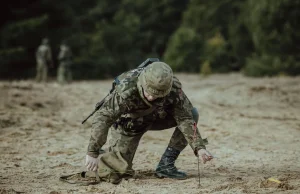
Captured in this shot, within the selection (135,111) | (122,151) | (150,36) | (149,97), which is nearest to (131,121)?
(135,111)

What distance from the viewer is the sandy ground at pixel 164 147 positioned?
4863mm

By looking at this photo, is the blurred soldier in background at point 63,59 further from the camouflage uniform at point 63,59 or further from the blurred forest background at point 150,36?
the blurred forest background at point 150,36

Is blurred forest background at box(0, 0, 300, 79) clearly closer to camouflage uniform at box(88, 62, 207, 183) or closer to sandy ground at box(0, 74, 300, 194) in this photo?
sandy ground at box(0, 74, 300, 194)

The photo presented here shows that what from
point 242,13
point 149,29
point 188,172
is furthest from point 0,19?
point 188,172

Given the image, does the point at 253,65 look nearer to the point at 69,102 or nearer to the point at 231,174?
the point at 69,102

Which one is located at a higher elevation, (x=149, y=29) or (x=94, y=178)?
(x=149, y=29)

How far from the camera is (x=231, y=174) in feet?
17.9

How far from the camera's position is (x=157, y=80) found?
4.44 metres

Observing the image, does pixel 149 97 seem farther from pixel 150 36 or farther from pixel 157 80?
pixel 150 36

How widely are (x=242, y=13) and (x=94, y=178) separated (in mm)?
29830

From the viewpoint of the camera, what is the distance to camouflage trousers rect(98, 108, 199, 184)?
515cm

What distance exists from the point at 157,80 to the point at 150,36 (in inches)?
1452

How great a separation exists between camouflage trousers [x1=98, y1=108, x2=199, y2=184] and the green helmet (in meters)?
0.68

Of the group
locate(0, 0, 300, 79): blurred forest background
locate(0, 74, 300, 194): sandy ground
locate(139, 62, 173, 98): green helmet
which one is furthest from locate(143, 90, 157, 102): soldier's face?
locate(0, 0, 300, 79): blurred forest background
